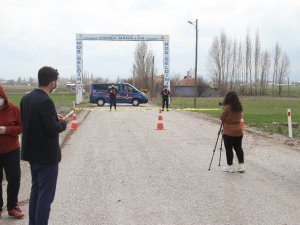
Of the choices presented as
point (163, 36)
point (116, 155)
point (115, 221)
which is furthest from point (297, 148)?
point (163, 36)

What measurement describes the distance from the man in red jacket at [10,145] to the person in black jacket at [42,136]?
0.93 metres

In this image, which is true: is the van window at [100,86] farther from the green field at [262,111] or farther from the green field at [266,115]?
the green field at [266,115]

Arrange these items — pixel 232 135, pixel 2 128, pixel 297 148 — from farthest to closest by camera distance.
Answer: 1. pixel 297 148
2. pixel 232 135
3. pixel 2 128

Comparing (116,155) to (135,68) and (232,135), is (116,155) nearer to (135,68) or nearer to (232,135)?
(232,135)

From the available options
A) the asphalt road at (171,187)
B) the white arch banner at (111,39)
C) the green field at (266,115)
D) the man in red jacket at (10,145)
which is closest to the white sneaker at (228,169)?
the asphalt road at (171,187)

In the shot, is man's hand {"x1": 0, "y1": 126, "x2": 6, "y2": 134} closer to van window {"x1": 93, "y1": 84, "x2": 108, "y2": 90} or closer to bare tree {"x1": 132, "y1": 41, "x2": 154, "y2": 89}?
van window {"x1": 93, "y1": 84, "x2": 108, "y2": 90}

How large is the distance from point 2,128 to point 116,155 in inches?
226

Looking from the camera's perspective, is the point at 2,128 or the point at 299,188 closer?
the point at 2,128

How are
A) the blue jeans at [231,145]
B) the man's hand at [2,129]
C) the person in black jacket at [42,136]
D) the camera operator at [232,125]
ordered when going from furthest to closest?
the blue jeans at [231,145] → the camera operator at [232,125] → the man's hand at [2,129] → the person in black jacket at [42,136]

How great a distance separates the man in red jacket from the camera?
5.63 m

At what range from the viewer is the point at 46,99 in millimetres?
4566

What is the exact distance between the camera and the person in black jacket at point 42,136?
4.59 m

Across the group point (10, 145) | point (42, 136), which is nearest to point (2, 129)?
point (10, 145)

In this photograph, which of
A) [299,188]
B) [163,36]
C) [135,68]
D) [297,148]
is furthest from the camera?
[135,68]
